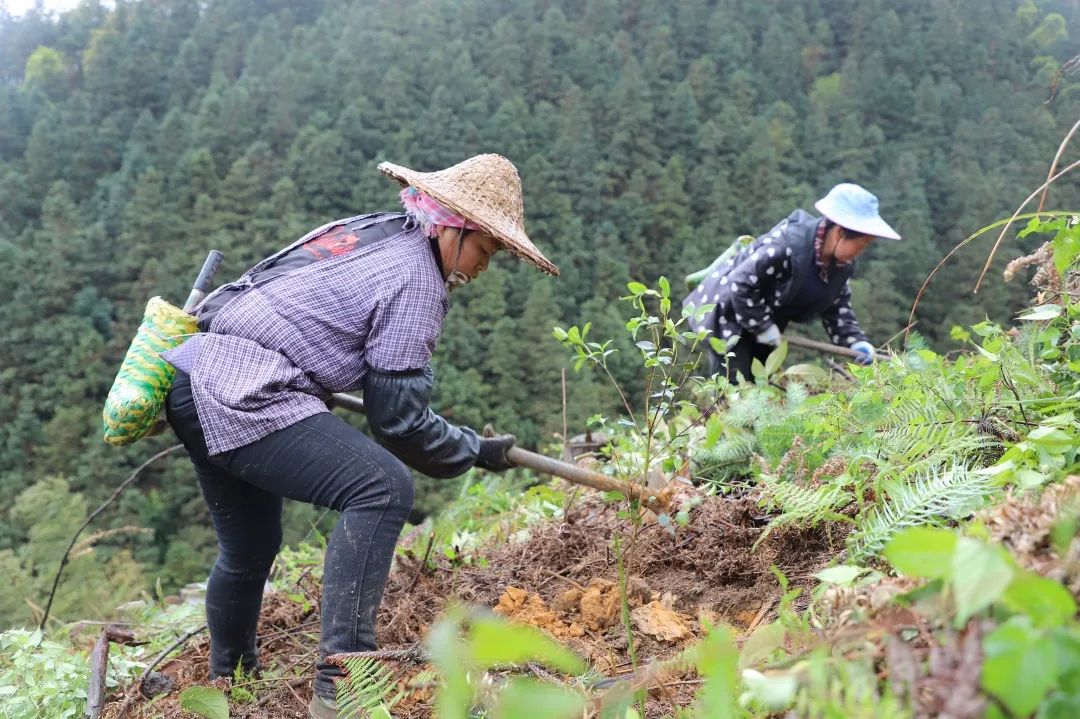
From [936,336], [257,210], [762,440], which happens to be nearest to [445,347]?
[257,210]

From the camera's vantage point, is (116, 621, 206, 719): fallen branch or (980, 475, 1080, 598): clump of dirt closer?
(980, 475, 1080, 598): clump of dirt

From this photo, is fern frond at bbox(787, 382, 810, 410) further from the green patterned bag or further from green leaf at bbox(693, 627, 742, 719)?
green leaf at bbox(693, 627, 742, 719)

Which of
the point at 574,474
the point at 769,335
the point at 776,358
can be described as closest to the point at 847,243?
the point at 769,335

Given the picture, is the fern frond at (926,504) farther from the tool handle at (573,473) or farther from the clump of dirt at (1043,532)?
the tool handle at (573,473)

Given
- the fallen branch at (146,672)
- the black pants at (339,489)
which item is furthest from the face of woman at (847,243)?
the fallen branch at (146,672)

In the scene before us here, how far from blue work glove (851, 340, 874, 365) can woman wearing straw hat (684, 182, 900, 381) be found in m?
0.01

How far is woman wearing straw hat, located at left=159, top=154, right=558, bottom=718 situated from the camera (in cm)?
211

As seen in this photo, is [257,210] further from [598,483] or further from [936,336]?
[598,483]

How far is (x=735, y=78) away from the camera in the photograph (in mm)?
62656

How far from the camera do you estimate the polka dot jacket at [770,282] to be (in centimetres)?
433

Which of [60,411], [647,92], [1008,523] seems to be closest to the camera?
[1008,523]

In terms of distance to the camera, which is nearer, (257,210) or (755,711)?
(755,711)

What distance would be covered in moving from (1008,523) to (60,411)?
4115cm

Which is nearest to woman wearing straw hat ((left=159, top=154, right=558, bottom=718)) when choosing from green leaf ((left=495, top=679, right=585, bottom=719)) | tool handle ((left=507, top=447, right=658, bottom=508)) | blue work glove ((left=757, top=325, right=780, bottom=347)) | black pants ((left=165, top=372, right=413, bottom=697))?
black pants ((left=165, top=372, right=413, bottom=697))
